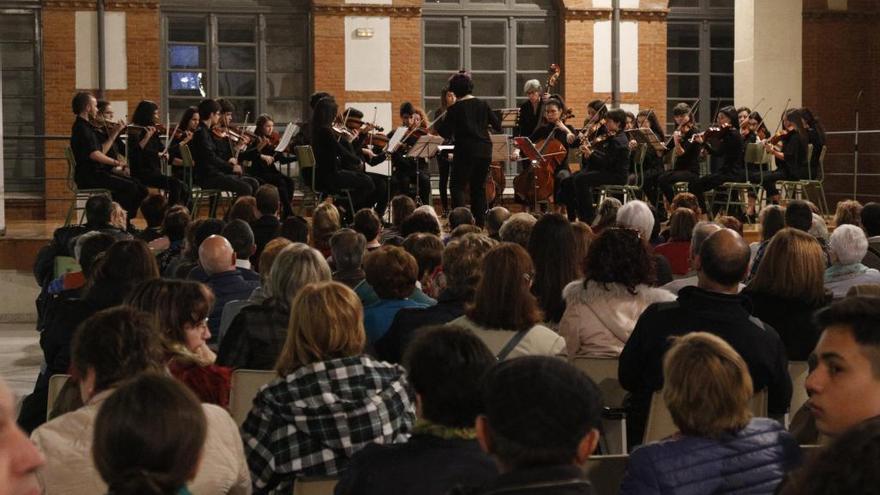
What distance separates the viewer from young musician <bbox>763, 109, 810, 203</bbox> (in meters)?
13.5

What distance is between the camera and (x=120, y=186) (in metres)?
11.6

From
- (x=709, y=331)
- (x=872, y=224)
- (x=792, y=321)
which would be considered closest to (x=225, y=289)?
(x=792, y=321)

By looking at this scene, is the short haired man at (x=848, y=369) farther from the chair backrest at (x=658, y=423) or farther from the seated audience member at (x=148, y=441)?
the chair backrest at (x=658, y=423)

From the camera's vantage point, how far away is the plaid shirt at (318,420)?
3.60 m

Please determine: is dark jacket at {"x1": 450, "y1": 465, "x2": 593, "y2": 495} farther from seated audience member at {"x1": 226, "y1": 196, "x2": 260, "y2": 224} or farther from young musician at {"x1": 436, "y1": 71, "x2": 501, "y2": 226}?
young musician at {"x1": 436, "y1": 71, "x2": 501, "y2": 226}

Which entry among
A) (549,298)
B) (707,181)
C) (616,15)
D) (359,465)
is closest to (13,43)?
(616,15)

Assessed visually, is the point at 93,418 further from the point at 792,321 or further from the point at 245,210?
the point at 245,210

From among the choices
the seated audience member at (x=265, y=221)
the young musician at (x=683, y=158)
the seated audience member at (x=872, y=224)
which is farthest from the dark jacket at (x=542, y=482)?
the young musician at (x=683, y=158)

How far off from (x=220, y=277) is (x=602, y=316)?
69.9 inches

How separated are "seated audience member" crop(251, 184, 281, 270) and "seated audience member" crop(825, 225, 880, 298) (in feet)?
11.6

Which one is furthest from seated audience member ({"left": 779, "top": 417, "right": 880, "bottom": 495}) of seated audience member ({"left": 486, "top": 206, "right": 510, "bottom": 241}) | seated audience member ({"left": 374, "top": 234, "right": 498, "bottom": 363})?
seated audience member ({"left": 486, "top": 206, "right": 510, "bottom": 241})

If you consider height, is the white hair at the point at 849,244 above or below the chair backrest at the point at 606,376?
above

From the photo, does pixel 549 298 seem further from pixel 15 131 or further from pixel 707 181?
pixel 15 131

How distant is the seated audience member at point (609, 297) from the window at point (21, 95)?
12.8 m
